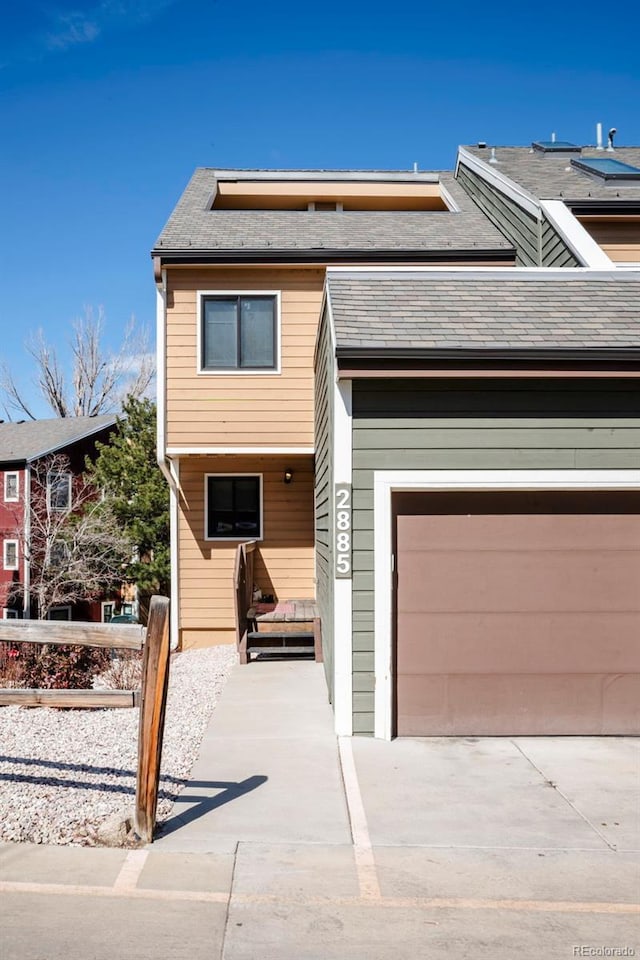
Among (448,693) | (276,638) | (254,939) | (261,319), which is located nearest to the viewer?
(254,939)

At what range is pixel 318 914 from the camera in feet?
12.0

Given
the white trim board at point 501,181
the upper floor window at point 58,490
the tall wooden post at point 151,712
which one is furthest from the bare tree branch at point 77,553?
the tall wooden post at point 151,712

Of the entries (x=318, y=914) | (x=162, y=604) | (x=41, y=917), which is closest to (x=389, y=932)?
(x=318, y=914)

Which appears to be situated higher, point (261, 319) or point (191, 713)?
point (261, 319)

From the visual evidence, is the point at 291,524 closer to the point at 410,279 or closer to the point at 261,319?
the point at 261,319

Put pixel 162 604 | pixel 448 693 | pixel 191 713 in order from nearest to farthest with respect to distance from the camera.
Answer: pixel 162 604
pixel 448 693
pixel 191 713

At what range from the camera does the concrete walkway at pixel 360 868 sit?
135 inches

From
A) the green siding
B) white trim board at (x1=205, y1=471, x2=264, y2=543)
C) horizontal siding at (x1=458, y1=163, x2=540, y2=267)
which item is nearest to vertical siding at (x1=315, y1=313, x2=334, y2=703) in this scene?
white trim board at (x1=205, y1=471, x2=264, y2=543)

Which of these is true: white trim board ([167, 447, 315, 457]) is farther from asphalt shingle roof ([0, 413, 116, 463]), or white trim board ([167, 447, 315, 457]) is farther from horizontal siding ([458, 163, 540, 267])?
asphalt shingle roof ([0, 413, 116, 463])

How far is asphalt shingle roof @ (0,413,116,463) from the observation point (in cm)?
2519

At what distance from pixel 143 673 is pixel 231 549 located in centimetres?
776

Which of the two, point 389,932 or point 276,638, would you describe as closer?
point 389,932

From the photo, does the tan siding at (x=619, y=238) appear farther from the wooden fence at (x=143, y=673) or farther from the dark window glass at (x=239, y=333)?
the wooden fence at (x=143, y=673)

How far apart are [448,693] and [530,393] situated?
2.78 meters
